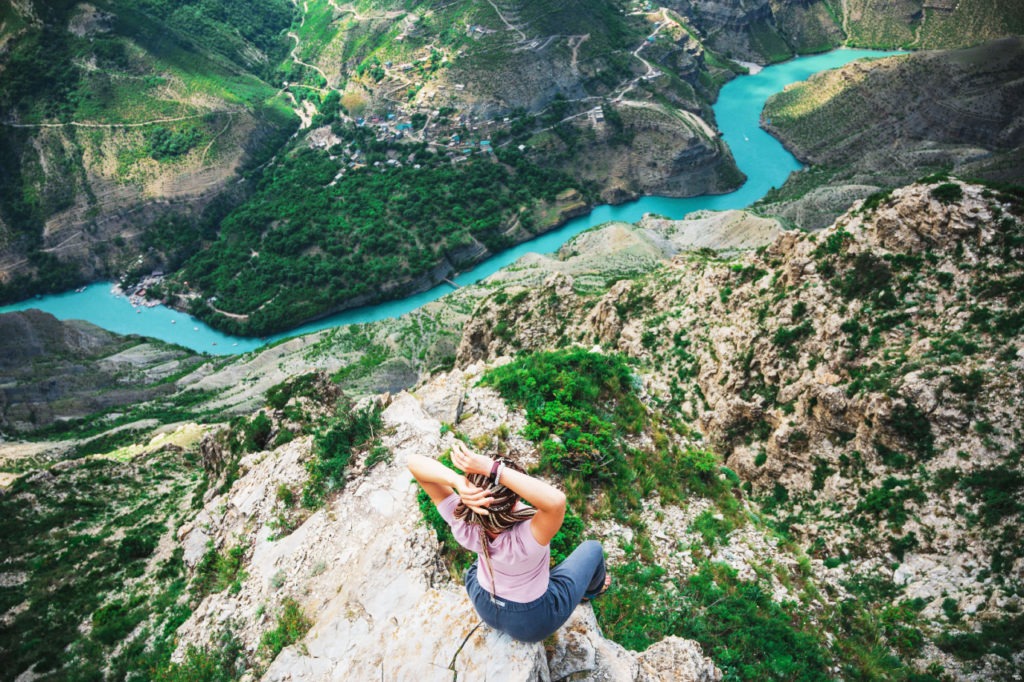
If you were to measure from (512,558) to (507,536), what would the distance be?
0.23m

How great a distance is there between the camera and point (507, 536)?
5.05 metres

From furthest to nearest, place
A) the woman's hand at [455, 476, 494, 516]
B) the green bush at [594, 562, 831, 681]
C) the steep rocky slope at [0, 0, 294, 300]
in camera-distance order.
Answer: the steep rocky slope at [0, 0, 294, 300]
the green bush at [594, 562, 831, 681]
the woman's hand at [455, 476, 494, 516]

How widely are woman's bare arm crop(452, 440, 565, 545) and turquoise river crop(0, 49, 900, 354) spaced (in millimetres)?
76505

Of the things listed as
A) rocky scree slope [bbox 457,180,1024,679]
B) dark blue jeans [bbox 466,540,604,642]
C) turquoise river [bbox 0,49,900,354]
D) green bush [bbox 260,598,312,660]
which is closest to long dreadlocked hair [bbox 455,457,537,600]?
dark blue jeans [bbox 466,540,604,642]

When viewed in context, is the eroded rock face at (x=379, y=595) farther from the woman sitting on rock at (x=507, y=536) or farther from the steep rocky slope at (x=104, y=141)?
the steep rocky slope at (x=104, y=141)

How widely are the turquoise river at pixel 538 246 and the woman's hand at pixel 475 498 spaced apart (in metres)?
76.5

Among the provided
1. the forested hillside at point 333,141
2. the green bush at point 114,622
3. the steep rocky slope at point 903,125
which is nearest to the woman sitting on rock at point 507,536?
the green bush at point 114,622

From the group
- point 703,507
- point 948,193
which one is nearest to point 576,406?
point 703,507

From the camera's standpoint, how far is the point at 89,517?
21781mm

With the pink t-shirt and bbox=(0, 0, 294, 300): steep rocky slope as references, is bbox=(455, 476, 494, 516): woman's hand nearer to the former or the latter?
the pink t-shirt

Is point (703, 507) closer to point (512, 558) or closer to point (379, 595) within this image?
point (379, 595)

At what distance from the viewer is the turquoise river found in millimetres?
79562

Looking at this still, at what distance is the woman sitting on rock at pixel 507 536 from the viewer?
4.77 meters

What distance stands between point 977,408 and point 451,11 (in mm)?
120683
